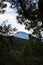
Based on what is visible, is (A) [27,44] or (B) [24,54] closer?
(B) [24,54]

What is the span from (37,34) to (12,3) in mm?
1462

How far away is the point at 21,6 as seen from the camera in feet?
27.5

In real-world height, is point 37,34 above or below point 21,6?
below

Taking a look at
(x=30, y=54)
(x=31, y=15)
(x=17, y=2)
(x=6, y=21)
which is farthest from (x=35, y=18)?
(x=6, y=21)

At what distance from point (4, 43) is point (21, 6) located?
1.44 meters

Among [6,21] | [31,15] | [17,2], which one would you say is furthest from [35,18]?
[6,21]

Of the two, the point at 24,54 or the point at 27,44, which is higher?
the point at 27,44

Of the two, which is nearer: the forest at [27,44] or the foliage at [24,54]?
the foliage at [24,54]

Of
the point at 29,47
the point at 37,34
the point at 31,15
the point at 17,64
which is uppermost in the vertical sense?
the point at 31,15

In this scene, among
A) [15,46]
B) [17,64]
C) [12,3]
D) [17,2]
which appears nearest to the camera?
[17,64]

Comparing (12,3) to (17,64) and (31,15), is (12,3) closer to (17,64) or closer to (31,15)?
(31,15)

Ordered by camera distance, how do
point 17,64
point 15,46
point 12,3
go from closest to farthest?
1. point 17,64
2. point 12,3
3. point 15,46

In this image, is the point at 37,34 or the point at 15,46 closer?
the point at 37,34

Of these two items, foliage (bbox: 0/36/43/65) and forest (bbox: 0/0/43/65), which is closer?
foliage (bbox: 0/36/43/65)
